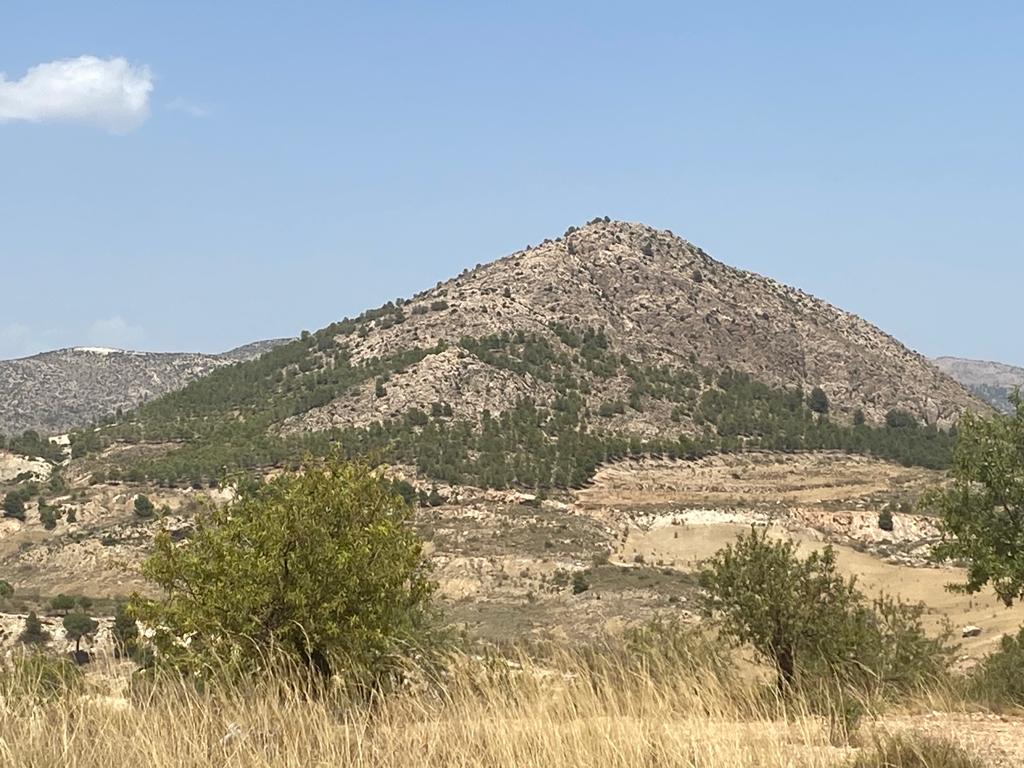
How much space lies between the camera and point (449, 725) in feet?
18.8

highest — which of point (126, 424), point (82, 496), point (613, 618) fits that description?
point (126, 424)

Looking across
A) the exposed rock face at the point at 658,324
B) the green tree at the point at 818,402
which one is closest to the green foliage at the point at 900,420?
the exposed rock face at the point at 658,324

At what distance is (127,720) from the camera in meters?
5.71

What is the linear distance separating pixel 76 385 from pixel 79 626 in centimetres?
15629

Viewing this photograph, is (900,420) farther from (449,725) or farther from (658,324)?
(449,725)

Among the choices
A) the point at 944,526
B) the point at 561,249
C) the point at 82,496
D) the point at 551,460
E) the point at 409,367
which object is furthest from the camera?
the point at 561,249

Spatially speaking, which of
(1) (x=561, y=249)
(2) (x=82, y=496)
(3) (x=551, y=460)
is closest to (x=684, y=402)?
(3) (x=551, y=460)

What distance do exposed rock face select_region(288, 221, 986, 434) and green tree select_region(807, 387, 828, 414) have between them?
2418 millimetres

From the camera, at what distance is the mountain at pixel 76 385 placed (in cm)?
16588

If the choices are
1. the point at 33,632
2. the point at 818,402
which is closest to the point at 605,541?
the point at 33,632

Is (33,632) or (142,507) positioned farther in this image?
(142,507)

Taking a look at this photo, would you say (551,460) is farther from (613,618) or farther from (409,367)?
(613,618)

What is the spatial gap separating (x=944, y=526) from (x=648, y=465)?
6586cm

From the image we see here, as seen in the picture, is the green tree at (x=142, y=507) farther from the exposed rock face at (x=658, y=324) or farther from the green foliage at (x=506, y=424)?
the exposed rock face at (x=658, y=324)
